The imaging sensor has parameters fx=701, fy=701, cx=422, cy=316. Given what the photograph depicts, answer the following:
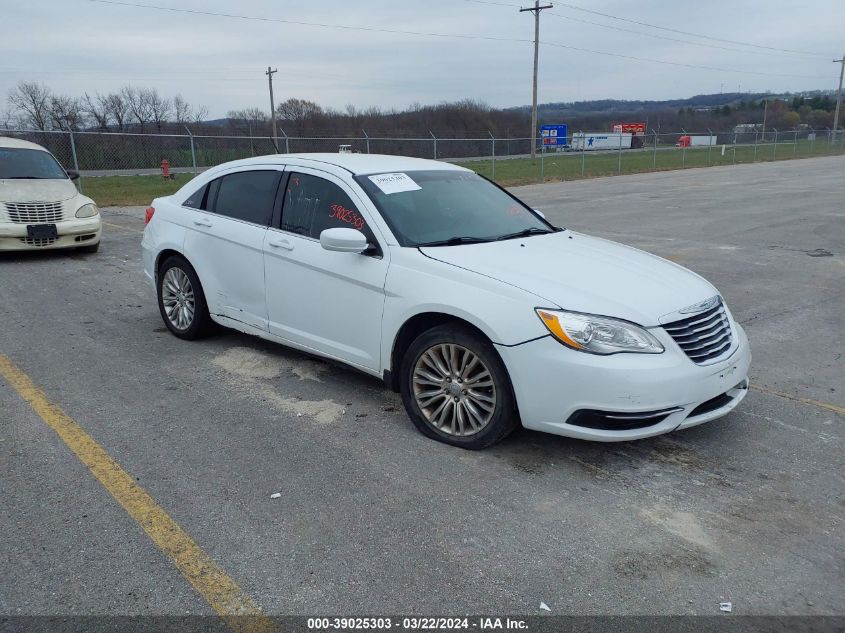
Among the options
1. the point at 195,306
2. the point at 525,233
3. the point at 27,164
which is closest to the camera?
the point at 525,233

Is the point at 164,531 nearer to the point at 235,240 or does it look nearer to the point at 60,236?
the point at 235,240

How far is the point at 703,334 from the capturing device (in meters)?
3.88

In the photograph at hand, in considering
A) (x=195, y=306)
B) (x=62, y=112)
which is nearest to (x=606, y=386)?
(x=195, y=306)

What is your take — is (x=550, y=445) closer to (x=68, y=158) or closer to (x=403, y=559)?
(x=403, y=559)

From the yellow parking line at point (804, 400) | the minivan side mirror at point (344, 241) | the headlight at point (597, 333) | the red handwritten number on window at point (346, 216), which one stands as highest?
the red handwritten number on window at point (346, 216)

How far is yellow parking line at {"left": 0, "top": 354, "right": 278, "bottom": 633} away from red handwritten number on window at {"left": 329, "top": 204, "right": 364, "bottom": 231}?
2.01 m

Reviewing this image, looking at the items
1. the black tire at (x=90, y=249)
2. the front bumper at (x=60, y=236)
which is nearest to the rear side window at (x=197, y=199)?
the front bumper at (x=60, y=236)

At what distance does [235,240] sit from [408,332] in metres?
1.84

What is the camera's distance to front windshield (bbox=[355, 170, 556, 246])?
4.49 meters

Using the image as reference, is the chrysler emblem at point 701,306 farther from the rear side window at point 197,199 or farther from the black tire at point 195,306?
the rear side window at point 197,199

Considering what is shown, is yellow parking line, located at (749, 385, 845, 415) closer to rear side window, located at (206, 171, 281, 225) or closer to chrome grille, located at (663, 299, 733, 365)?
chrome grille, located at (663, 299, 733, 365)

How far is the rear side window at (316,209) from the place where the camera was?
4617mm

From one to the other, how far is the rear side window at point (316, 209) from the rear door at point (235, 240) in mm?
209

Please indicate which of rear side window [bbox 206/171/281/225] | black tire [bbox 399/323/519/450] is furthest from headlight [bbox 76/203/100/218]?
black tire [bbox 399/323/519/450]
